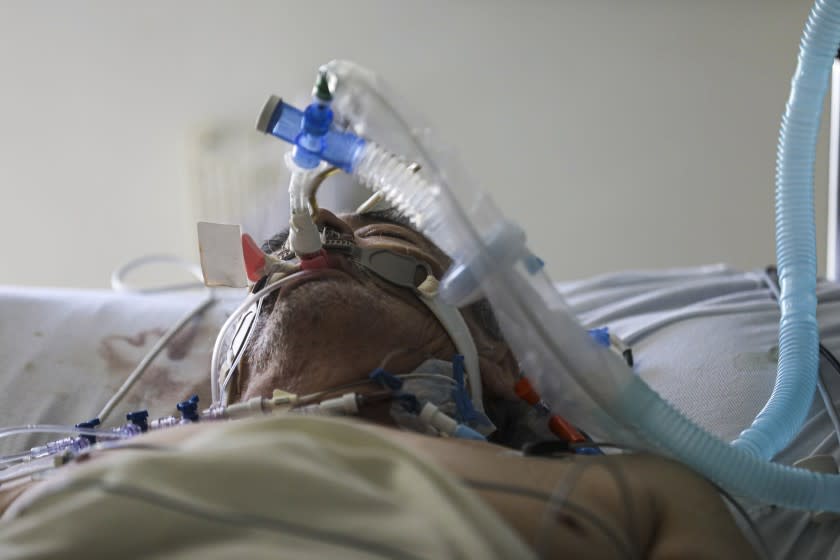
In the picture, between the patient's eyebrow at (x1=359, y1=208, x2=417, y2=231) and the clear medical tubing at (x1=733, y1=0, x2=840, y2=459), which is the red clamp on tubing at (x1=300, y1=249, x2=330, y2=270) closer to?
the patient's eyebrow at (x1=359, y1=208, x2=417, y2=231)

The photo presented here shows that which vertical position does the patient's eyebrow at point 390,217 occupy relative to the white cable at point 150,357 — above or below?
above

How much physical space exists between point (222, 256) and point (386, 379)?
10.2 inches

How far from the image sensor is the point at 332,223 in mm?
1144

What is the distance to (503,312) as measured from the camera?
32.8 inches

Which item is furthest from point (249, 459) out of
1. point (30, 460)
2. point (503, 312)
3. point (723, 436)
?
point (723, 436)

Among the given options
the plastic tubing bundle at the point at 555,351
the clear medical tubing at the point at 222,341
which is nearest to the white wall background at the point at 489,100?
the clear medical tubing at the point at 222,341

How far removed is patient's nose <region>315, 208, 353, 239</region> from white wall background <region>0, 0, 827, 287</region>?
1969mm

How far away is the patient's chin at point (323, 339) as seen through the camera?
1.04 metres

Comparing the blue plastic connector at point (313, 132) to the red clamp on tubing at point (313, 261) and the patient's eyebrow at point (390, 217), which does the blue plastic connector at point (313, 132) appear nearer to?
the red clamp on tubing at point (313, 261)

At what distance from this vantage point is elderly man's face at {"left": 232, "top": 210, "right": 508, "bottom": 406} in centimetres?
104

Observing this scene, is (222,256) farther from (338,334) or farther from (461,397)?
(461,397)

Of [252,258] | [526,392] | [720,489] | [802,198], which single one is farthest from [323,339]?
[802,198]

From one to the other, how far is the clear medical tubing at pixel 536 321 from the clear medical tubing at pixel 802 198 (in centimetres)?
31

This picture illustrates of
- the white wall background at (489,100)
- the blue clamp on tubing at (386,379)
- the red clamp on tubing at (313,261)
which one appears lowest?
the blue clamp on tubing at (386,379)
